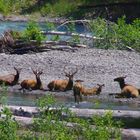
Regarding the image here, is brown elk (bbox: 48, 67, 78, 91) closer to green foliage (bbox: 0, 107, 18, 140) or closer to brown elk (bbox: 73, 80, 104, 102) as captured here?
brown elk (bbox: 73, 80, 104, 102)

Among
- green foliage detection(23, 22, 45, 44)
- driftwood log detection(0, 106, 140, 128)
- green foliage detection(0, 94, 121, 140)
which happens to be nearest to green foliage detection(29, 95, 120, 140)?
green foliage detection(0, 94, 121, 140)

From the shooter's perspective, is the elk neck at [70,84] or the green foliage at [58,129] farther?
the elk neck at [70,84]

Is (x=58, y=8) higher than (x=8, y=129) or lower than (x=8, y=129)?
higher

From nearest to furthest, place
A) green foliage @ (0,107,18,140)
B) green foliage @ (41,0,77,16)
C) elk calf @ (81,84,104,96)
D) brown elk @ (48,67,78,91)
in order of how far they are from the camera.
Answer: green foliage @ (0,107,18,140) → elk calf @ (81,84,104,96) → brown elk @ (48,67,78,91) → green foliage @ (41,0,77,16)

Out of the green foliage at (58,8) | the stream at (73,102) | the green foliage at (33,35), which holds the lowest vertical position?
the stream at (73,102)

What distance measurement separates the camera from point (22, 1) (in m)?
56.4

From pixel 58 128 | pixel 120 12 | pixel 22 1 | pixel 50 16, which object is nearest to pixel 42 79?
pixel 58 128

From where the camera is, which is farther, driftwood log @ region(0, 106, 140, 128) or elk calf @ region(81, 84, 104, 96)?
elk calf @ region(81, 84, 104, 96)

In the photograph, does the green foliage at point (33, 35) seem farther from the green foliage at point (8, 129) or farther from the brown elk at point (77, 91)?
the green foliage at point (8, 129)

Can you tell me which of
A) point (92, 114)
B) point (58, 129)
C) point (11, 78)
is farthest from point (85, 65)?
point (58, 129)

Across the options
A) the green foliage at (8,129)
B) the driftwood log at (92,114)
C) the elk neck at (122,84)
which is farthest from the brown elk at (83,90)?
the green foliage at (8,129)

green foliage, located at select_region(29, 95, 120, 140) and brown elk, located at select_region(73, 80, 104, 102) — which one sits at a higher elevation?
green foliage, located at select_region(29, 95, 120, 140)

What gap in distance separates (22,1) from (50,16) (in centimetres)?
467

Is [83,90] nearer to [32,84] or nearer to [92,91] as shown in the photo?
[92,91]
